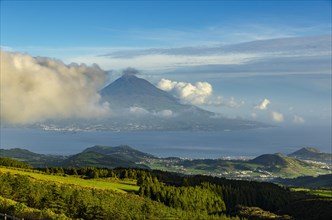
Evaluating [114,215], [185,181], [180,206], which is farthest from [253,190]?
[114,215]

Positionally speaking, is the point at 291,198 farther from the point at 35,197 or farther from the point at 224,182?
the point at 35,197

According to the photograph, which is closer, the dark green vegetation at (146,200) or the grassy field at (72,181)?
the dark green vegetation at (146,200)

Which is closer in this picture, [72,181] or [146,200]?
[146,200]

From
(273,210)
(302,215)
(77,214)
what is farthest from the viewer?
(273,210)

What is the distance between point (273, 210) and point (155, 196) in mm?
35984

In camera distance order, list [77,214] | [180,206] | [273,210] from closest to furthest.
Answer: [77,214]
[180,206]
[273,210]

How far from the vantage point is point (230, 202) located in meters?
112

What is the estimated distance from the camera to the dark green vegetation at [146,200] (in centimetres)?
5069

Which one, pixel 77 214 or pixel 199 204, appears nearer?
pixel 77 214

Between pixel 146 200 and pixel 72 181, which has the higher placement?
pixel 72 181

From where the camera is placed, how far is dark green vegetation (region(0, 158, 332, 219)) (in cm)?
5069

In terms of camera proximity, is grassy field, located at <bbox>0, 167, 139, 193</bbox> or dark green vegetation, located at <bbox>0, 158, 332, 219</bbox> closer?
dark green vegetation, located at <bbox>0, 158, 332, 219</bbox>

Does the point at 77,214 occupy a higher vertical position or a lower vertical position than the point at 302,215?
higher

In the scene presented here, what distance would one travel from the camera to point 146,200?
81.7 metres
